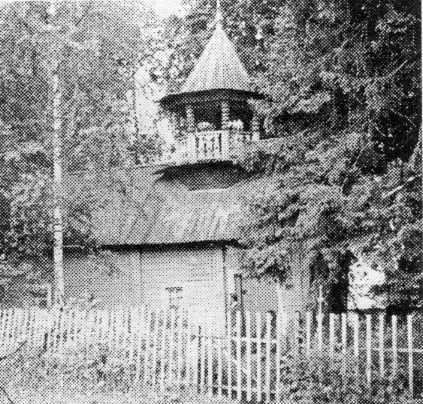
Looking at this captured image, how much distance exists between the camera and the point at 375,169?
1311 centimetres

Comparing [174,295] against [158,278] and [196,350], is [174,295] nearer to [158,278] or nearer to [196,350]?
[158,278]

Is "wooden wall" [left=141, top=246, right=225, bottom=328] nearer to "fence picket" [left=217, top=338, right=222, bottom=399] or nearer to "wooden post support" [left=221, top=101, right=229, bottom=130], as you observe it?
"wooden post support" [left=221, top=101, right=229, bottom=130]

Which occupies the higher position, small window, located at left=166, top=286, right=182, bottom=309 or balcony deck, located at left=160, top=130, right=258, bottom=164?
balcony deck, located at left=160, top=130, right=258, bottom=164

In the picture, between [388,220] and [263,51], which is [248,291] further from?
[263,51]

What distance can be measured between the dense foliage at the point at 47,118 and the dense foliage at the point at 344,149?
4375 mm

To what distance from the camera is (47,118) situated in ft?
53.2

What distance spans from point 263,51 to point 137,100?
36.9ft

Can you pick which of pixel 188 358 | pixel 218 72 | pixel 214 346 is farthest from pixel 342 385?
pixel 218 72

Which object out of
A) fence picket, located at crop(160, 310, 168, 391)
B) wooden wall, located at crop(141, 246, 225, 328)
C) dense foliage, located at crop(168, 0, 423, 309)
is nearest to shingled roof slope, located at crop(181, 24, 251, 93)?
dense foliage, located at crop(168, 0, 423, 309)

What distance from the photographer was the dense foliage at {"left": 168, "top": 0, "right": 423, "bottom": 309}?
10.5 m

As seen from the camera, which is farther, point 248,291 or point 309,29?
Answer: point 248,291

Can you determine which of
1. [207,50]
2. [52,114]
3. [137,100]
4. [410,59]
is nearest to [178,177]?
[207,50]

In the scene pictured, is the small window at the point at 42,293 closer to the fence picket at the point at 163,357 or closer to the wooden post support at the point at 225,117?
the wooden post support at the point at 225,117

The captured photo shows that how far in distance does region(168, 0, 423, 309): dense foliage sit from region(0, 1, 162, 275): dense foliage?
4.37 meters
